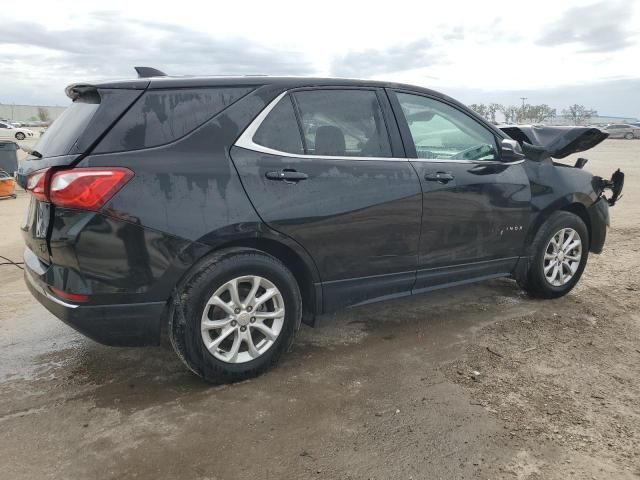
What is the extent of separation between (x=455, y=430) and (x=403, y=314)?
5.68 feet

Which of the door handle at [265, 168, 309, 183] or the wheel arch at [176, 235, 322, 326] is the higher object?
the door handle at [265, 168, 309, 183]

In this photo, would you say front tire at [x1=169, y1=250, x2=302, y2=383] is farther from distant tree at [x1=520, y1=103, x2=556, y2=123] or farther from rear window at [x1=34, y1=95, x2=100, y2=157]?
distant tree at [x1=520, y1=103, x2=556, y2=123]

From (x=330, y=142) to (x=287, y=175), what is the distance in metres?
0.43

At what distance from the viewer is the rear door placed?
3.15 m

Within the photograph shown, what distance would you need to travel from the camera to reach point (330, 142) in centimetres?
341

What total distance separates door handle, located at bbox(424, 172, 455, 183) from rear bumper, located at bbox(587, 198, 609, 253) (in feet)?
5.94

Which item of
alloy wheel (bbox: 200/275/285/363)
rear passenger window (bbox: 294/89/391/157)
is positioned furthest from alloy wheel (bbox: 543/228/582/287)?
alloy wheel (bbox: 200/275/285/363)

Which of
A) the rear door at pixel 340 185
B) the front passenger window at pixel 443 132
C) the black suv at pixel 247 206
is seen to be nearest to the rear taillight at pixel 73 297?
the black suv at pixel 247 206

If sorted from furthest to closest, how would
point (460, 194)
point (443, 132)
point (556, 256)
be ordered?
point (556, 256)
point (443, 132)
point (460, 194)

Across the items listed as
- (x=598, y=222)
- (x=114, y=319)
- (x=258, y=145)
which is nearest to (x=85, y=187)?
(x=114, y=319)

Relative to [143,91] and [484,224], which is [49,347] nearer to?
[143,91]

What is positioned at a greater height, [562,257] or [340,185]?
[340,185]

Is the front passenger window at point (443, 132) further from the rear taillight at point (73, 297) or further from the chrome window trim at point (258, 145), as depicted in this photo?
the rear taillight at point (73, 297)

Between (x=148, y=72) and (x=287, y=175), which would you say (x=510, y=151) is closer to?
(x=287, y=175)
